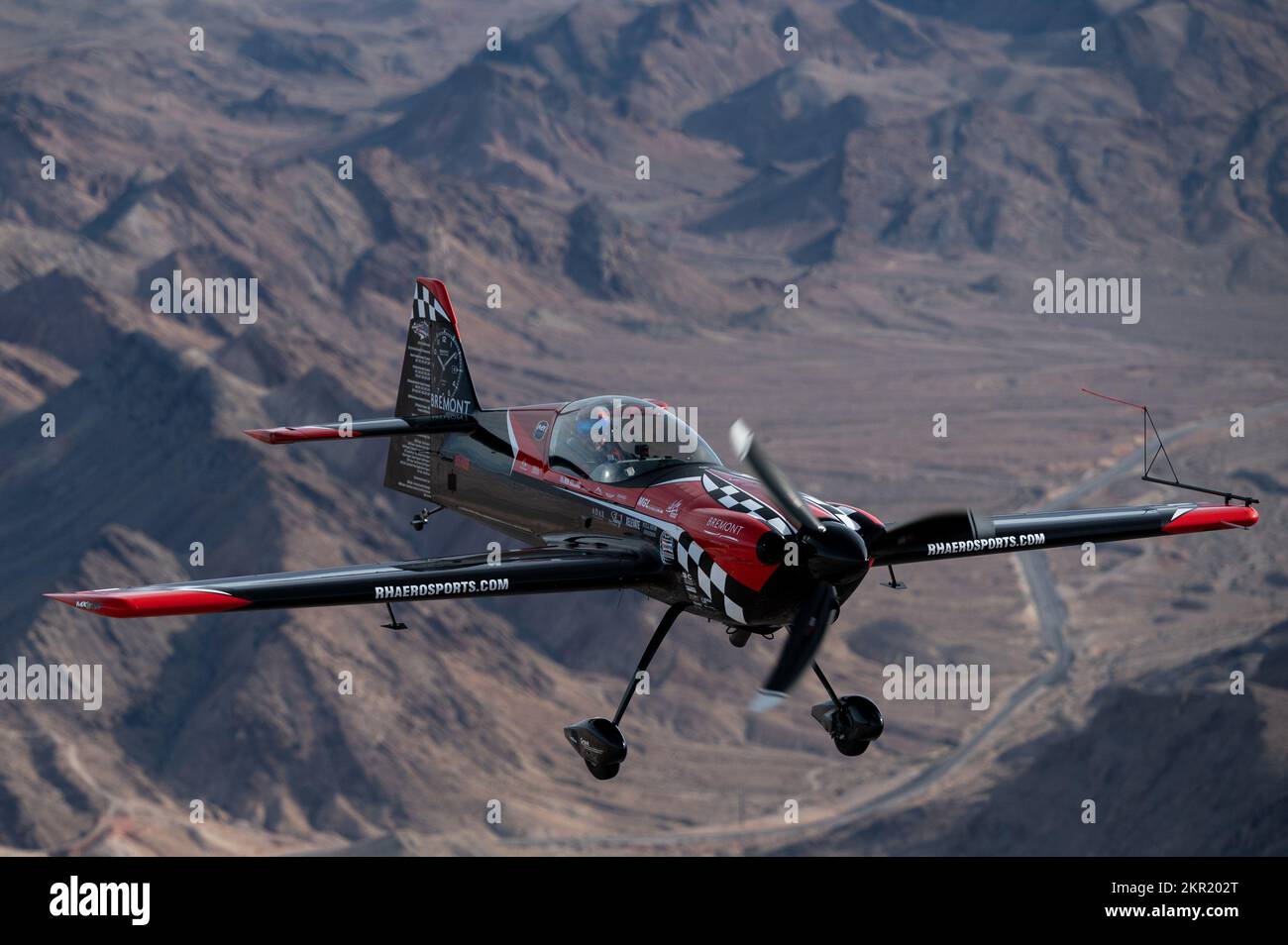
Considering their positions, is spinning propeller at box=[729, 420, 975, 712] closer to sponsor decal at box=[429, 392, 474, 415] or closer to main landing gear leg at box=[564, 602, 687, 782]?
main landing gear leg at box=[564, 602, 687, 782]

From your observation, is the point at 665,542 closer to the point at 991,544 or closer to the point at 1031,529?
the point at 991,544

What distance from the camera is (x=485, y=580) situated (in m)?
32.0

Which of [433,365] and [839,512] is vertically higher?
[433,365]

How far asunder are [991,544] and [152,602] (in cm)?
1493

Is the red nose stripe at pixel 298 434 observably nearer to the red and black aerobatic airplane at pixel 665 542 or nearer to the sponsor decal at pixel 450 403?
the red and black aerobatic airplane at pixel 665 542

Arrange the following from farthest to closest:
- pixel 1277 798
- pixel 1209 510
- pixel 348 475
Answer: pixel 348 475 → pixel 1277 798 → pixel 1209 510

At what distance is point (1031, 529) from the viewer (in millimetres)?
35094

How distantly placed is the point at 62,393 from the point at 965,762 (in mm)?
96306

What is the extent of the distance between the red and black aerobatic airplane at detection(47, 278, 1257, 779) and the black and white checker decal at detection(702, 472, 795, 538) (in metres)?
0.04

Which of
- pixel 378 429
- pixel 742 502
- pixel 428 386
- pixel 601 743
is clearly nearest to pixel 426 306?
pixel 428 386

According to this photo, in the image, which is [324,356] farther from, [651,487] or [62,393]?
[651,487]

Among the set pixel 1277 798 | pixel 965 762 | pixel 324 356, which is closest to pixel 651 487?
pixel 1277 798

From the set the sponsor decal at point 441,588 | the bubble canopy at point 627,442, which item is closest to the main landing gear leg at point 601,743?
the sponsor decal at point 441,588
